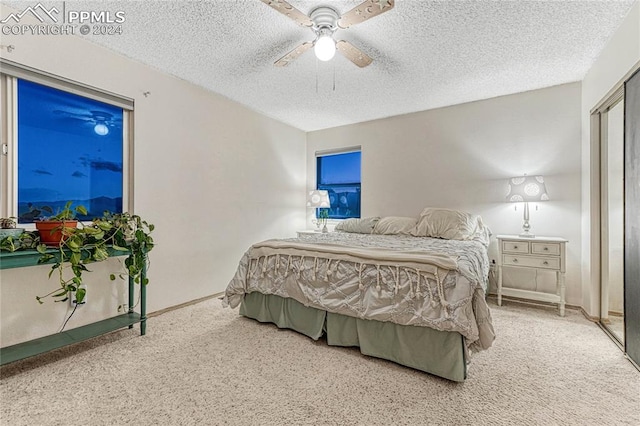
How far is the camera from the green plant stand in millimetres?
1778

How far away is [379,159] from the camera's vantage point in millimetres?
4422

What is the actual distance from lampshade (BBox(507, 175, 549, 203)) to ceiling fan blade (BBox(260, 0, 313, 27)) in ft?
8.73

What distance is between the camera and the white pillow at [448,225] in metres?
3.21

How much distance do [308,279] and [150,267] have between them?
1.65 meters

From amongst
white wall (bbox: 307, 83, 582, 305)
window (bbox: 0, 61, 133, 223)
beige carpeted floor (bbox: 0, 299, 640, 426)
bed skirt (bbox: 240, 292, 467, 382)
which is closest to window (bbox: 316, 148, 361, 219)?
white wall (bbox: 307, 83, 582, 305)

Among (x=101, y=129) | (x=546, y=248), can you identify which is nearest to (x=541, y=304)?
(x=546, y=248)

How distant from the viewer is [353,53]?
7.45 feet

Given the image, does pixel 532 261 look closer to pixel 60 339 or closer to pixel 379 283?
pixel 379 283

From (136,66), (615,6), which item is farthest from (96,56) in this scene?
(615,6)

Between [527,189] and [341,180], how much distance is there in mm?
2621

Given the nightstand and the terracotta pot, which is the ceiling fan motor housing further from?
the nightstand

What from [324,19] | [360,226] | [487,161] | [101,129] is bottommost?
[360,226]

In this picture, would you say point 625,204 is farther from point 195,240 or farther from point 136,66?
point 136,66

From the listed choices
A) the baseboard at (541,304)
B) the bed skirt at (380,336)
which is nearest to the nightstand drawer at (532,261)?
the baseboard at (541,304)
